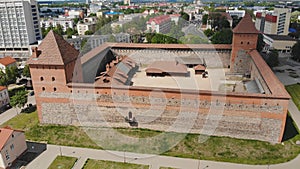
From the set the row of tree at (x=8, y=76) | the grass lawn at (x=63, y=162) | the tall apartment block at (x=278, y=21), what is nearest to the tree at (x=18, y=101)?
the row of tree at (x=8, y=76)

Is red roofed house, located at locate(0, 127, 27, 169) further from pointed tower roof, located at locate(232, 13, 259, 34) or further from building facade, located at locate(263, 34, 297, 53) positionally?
building facade, located at locate(263, 34, 297, 53)

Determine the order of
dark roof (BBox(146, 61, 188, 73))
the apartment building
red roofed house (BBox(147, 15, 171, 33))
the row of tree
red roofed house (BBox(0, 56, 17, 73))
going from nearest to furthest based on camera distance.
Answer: the apartment building, the row of tree, dark roof (BBox(146, 61, 188, 73)), red roofed house (BBox(0, 56, 17, 73)), red roofed house (BBox(147, 15, 171, 33))

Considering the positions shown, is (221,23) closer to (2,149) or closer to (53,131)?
(53,131)

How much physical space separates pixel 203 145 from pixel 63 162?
10351 millimetres

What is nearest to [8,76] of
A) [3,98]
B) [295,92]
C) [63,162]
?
[3,98]

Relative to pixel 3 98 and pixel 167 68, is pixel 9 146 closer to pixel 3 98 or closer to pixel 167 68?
pixel 3 98

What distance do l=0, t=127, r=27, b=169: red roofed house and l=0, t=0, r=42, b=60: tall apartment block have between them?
36730 mm

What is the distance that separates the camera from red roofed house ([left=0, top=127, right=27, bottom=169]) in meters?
16.8

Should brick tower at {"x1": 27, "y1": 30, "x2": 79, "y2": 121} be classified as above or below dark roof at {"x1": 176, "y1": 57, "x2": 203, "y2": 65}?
above

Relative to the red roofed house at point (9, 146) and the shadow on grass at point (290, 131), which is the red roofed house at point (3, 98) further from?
the shadow on grass at point (290, 131)

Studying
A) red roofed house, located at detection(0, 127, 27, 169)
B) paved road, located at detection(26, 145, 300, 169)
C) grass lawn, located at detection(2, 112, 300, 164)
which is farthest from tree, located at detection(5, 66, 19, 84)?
paved road, located at detection(26, 145, 300, 169)

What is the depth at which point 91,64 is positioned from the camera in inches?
1188

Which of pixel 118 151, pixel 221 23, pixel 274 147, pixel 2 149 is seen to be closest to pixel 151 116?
pixel 118 151

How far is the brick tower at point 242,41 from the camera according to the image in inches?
1244
